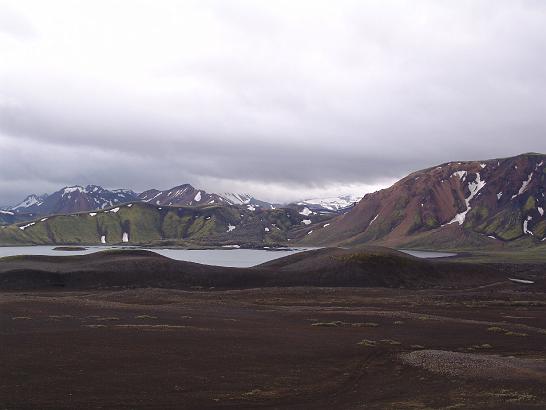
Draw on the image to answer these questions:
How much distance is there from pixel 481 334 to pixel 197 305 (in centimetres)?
3751

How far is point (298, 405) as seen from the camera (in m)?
27.5

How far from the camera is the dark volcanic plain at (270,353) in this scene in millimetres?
28234

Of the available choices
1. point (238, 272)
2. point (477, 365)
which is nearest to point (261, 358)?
point (477, 365)

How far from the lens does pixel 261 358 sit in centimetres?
3950

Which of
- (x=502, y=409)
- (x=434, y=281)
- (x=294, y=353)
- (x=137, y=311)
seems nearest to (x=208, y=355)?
(x=294, y=353)

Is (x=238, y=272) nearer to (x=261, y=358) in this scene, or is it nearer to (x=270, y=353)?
(x=270, y=353)

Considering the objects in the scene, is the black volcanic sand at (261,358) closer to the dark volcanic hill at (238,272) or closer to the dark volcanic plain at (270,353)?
the dark volcanic plain at (270,353)

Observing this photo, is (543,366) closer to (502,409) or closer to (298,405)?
(502,409)

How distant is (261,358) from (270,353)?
2.11m

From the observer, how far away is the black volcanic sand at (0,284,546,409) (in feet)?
92.0

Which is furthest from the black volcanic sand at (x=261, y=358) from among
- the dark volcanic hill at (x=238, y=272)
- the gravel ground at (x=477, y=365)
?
the dark volcanic hill at (x=238, y=272)

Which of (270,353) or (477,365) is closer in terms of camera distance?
(477,365)

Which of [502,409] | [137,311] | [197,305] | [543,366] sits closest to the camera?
[502,409]

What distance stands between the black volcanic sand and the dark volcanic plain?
111 millimetres
